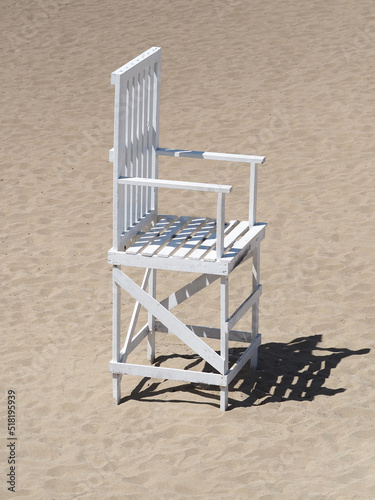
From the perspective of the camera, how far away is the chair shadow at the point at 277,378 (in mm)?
6535

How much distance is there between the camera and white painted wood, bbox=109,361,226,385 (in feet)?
20.5

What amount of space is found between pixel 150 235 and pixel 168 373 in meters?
0.91

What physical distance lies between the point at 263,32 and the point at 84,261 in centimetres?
716

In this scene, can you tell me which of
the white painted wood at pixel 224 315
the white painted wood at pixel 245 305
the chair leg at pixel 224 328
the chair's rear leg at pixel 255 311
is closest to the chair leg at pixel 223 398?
the chair leg at pixel 224 328

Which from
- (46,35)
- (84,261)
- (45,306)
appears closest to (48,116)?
(46,35)

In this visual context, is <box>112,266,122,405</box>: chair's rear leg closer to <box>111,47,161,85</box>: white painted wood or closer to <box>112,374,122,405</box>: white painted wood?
<box>112,374,122,405</box>: white painted wood

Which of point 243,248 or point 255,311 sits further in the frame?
point 255,311

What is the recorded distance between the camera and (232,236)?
6434 millimetres

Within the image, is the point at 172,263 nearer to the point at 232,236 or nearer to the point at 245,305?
the point at 232,236

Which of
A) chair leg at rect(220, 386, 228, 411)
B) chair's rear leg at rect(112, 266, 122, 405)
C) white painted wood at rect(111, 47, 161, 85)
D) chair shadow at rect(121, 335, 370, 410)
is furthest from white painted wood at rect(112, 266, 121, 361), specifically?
white painted wood at rect(111, 47, 161, 85)

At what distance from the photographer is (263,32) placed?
14.6 m

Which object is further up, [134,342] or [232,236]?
[232,236]

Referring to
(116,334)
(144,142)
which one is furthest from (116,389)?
(144,142)

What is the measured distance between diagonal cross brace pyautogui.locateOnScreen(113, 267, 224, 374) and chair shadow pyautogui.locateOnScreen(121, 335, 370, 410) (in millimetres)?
391
